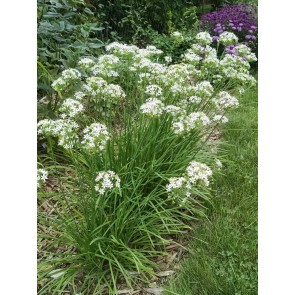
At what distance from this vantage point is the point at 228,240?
2.23m

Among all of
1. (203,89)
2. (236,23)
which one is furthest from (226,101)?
(236,23)

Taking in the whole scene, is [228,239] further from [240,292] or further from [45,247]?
[45,247]

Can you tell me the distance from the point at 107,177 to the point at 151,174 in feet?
2.04

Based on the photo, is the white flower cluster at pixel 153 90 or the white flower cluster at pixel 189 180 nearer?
the white flower cluster at pixel 189 180

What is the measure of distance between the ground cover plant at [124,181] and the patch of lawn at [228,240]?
0.13 metres

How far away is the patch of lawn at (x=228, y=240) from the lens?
198 centimetres

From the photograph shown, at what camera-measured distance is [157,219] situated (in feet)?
7.85

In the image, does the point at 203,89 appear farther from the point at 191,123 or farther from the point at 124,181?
the point at 124,181

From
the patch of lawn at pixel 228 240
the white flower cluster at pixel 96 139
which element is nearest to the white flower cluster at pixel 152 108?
the white flower cluster at pixel 96 139

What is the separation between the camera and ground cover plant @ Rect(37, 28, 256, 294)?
6.65 ft

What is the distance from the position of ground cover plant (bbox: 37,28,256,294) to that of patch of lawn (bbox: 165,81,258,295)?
0.13 metres

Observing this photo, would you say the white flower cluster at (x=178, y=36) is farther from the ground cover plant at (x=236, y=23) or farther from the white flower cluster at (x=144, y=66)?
the ground cover plant at (x=236, y=23)

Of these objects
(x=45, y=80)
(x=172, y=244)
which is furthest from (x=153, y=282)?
(x=45, y=80)

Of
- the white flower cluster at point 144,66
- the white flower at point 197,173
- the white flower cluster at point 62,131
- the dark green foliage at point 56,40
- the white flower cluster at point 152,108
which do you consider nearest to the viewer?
the white flower at point 197,173
